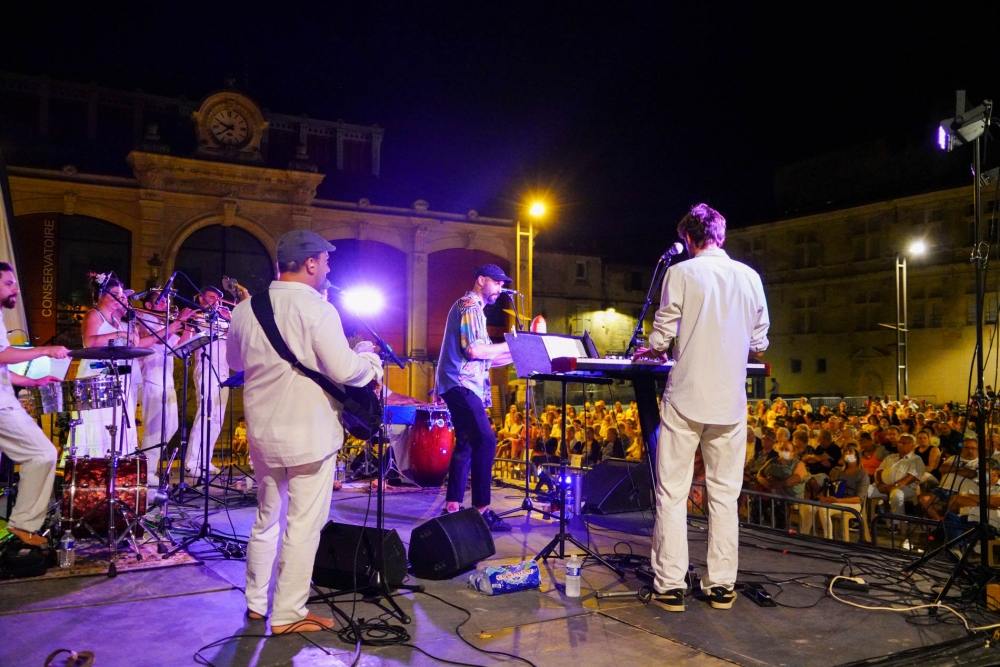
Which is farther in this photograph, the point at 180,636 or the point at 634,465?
the point at 634,465

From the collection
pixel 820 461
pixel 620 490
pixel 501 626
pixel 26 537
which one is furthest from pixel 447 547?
pixel 820 461

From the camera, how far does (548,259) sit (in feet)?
140

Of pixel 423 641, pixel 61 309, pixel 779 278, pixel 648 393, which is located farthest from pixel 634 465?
pixel 779 278

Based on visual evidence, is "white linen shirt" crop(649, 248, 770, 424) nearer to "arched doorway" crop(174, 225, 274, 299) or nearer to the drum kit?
the drum kit

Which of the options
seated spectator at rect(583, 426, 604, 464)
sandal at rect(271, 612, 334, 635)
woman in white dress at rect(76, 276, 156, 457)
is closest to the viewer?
sandal at rect(271, 612, 334, 635)

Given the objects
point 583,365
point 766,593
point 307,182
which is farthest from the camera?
point 307,182

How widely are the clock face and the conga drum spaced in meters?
19.1

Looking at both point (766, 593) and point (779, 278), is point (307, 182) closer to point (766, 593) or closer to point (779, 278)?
point (766, 593)

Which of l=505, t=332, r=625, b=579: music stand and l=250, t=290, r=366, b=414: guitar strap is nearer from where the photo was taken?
l=250, t=290, r=366, b=414: guitar strap

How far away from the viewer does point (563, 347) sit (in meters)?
5.32

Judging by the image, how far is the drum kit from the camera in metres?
5.38

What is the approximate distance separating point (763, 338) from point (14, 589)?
15.5ft

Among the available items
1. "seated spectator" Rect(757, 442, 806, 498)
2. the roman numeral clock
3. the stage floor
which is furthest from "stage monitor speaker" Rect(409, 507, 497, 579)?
the roman numeral clock

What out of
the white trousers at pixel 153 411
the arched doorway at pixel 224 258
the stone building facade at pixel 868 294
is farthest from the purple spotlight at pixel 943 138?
the stone building facade at pixel 868 294
